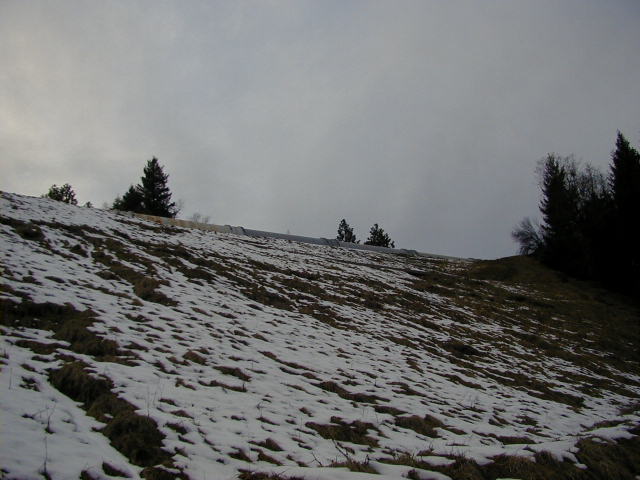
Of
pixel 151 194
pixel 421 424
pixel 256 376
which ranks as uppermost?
pixel 151 194

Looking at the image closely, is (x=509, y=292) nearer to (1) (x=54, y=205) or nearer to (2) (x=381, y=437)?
(2) (x=381, y=437)

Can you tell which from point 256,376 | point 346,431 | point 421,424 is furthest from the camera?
point 256,376

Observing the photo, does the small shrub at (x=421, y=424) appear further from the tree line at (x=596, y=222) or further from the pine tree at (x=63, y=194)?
the pine tree at (x=63, y=194)

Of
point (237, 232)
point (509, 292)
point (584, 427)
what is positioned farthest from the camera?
point (237, 232)

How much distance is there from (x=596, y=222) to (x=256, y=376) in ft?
126

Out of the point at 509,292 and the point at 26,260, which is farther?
the point at 509,292

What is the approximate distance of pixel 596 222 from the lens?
108 feet

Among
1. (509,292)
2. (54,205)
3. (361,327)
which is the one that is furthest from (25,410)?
(509,292)

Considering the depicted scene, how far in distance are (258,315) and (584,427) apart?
934 cm

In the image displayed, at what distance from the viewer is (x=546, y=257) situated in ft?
124

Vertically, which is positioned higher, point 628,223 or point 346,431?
point 628,223

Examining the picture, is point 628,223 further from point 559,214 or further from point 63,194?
point 63,194

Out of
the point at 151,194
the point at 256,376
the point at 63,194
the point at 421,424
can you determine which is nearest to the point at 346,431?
the point at 421,424

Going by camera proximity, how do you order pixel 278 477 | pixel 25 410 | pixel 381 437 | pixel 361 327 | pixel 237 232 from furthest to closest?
pixel 237 232
pixel 361 327
pixel 381 437
pixel 25 410
pixel 278 477
